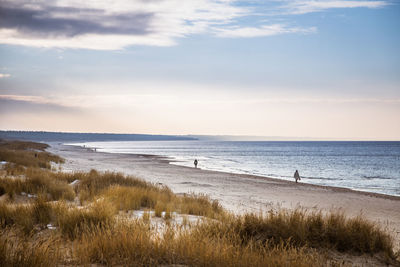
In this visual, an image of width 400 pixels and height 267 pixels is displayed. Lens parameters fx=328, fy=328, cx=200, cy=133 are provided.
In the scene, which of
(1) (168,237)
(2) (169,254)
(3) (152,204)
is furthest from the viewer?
(3) (152,204)

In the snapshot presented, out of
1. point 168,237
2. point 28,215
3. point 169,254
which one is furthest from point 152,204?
point 169,254

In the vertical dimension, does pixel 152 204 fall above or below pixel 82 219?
below

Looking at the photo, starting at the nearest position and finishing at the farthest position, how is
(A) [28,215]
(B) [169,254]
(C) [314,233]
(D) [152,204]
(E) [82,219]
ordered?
(B) [169,254] → (C) [314,233] → (E) [82,219] → (A) [28,215] → (D) [152,204]

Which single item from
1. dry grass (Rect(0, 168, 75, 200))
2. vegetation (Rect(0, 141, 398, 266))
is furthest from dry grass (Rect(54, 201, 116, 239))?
dry grass (Rect(0, 168, 75, 200))

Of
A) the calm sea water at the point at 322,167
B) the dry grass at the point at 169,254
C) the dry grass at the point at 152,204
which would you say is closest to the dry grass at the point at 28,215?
the dry grass at the point at 152,204

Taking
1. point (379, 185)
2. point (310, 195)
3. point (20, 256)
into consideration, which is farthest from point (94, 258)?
point (379, 185)

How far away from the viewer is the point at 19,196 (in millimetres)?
10648

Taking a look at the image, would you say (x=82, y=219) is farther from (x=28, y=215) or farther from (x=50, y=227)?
(x=28, y=215)

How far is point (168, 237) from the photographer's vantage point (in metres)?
5.09

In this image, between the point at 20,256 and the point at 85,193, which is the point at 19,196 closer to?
the point at 85,193

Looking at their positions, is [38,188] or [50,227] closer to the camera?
[50,227]

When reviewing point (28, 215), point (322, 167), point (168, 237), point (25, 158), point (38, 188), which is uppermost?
point (168, 237)

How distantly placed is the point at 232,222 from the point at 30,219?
400cm

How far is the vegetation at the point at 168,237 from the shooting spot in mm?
4383
